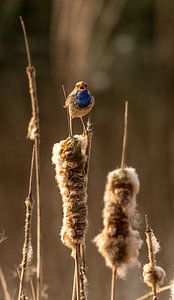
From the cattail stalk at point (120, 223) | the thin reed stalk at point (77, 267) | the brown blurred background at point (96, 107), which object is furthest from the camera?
the brown blurred background at point (96, 107)

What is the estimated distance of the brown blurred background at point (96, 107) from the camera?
606 cm

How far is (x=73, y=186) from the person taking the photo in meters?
1.98

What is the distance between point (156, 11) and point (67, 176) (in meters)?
16.4

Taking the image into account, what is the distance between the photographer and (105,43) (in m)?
18.9

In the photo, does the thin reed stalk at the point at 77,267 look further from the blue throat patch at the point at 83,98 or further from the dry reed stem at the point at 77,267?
the blue throat patch at the point at 83,98

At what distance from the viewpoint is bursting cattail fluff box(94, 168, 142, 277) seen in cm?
190

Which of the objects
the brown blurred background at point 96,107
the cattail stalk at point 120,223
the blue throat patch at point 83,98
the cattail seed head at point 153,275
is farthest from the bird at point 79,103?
the brown blurred background at point 96,107

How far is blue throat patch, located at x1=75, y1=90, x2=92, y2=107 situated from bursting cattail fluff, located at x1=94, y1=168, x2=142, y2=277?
1.01ft

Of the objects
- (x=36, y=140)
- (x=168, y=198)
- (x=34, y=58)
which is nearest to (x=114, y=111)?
(x=168, y=198)

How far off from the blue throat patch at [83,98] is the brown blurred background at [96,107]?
1.10 meters

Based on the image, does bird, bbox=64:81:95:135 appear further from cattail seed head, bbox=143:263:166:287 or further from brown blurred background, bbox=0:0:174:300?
brown blurred background, bbox=0:0:174:300

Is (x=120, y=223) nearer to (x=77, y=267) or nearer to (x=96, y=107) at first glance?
(x=77, y=267)

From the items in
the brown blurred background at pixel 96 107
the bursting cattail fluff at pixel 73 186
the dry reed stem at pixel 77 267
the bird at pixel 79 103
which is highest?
the brown blurred background at pixel 96 107

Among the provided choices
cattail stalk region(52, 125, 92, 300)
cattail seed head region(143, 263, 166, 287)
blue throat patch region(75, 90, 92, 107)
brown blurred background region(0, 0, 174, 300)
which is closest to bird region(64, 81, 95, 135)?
blue throat patch region(75, 90, 92, 107)
